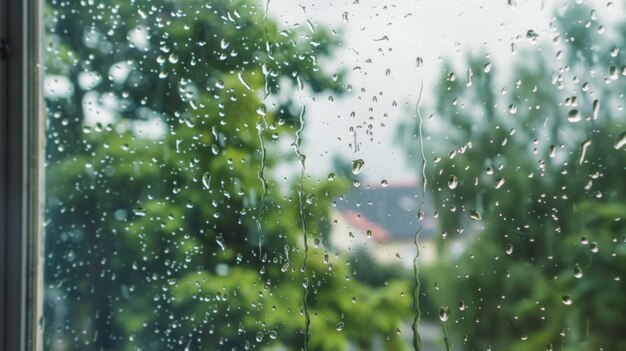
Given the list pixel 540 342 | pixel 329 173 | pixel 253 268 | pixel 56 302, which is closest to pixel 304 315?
pixel 253 268

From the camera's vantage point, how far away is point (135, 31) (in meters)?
1.09

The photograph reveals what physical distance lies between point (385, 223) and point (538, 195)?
204 millimetres

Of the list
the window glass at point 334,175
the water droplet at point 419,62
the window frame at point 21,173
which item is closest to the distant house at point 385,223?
the window glass at point 334,175

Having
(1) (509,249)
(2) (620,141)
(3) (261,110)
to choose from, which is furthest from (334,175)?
(2) (620,141)

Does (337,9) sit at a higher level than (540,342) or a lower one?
higher

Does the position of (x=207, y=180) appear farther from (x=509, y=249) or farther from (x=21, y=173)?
(x=509, y=249)

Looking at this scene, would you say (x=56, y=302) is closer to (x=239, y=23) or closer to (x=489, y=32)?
(x=239, y=23)

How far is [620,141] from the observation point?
2.65 feet

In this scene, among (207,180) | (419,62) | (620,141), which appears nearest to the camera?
(620,141)

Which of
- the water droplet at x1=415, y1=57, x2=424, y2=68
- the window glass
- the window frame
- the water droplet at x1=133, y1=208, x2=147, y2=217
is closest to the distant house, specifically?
the window glass

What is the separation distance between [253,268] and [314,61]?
0.32m

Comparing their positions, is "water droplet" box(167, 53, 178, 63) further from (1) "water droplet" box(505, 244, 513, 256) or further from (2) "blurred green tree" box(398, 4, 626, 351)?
(1) "water droplet" box(505, 244, 513, 256)

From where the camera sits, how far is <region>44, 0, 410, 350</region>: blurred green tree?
3.20 feet

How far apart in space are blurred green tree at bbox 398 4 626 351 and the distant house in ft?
0.07
